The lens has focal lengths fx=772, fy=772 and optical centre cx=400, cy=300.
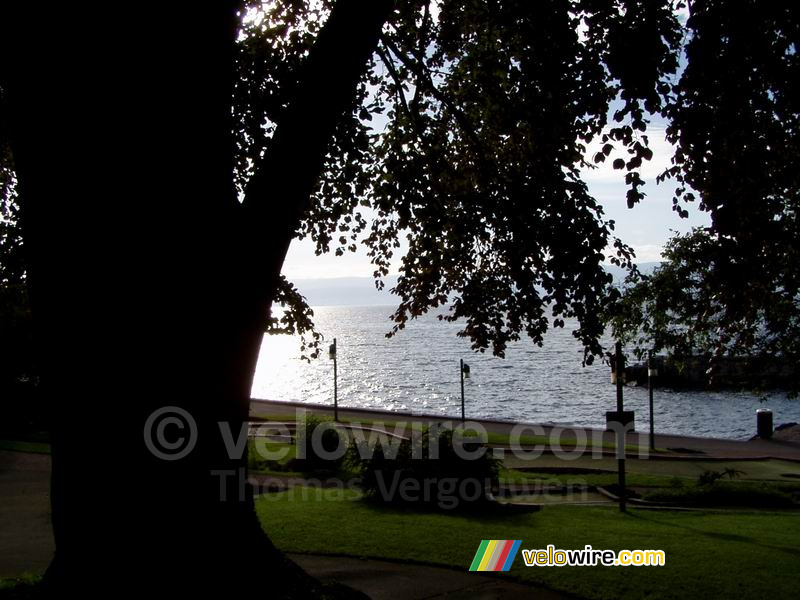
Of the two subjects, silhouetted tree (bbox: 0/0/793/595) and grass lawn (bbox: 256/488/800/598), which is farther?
grass lawn (bbox: 256/488/800/598)

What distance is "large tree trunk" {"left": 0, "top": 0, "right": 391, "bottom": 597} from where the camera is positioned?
13.8ft

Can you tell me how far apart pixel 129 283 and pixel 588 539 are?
5.95 metres

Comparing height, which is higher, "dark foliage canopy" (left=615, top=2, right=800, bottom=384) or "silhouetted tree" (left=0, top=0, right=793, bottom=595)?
"dark foliage canopy" (left=615, top=2, right=800, bottom=384)

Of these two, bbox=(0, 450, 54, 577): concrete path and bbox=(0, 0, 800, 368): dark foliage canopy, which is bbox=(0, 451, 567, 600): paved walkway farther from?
bbox=(0, 0, 800, 368): dark foliage canopy

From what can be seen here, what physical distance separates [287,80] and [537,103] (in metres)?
2.95

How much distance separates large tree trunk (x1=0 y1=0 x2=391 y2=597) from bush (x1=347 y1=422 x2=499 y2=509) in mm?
6513

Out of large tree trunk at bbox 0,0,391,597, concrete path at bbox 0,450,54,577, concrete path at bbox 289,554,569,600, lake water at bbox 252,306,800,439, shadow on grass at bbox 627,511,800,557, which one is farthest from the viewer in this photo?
lake water at bbox 252,306,800,439

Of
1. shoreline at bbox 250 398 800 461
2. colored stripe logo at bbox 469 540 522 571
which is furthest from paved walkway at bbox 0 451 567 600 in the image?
shoreline at bbox 250 398 800 461

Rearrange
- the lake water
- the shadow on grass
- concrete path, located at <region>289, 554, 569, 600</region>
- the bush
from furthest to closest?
the lake water → the bush → the shadow on grass → concrete path, located at <region>289, 554, 569, 600</region>

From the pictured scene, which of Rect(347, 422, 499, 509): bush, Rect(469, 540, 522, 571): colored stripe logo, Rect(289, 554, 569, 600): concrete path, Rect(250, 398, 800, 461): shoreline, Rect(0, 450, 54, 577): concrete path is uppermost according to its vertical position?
Rect(347, 422, 499, 509): bush

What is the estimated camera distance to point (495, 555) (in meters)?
7.67

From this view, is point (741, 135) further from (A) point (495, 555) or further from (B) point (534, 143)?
(A) point (495, 555)

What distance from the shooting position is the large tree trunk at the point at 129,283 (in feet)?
13.8

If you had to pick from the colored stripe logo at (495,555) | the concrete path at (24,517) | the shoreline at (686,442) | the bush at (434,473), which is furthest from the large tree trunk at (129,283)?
the shoreline at (686,442)
